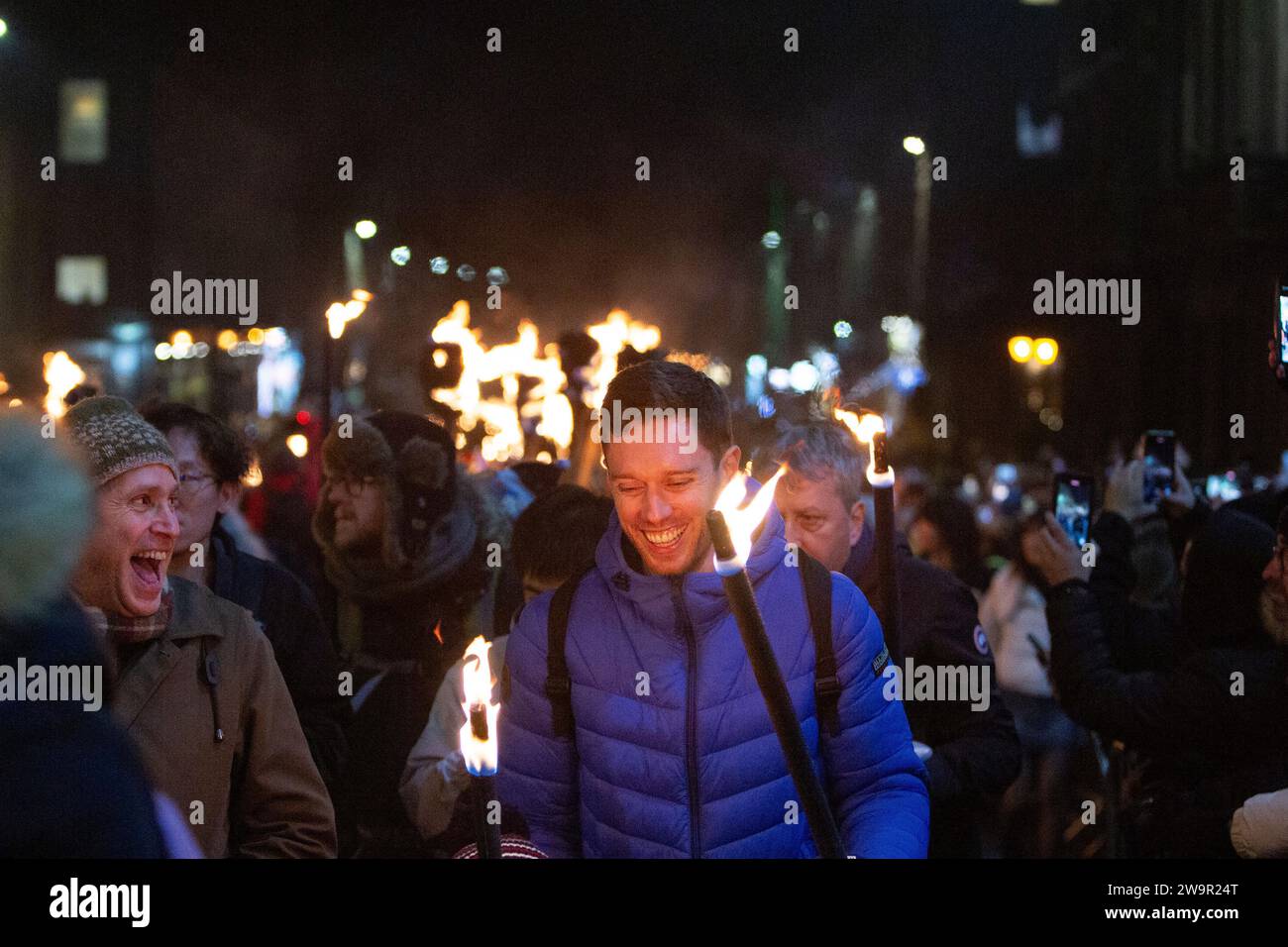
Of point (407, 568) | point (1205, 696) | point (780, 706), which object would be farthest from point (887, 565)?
point (407, 568)

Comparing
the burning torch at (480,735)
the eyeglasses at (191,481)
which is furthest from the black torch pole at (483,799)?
the eyeglasses at (191,481)

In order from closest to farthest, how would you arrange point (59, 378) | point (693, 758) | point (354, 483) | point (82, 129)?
point (693, 758)
point (354, 483)
point (59, 378)
point (82, 129)

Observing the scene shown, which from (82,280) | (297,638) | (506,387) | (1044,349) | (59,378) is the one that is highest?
(82,280)

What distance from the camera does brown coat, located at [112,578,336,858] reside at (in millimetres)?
3123

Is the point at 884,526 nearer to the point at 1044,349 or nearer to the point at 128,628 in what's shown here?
the point at 128,628

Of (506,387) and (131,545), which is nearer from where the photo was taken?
(131,545)

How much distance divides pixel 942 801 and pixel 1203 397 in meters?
20.7

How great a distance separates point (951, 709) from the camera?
443cm

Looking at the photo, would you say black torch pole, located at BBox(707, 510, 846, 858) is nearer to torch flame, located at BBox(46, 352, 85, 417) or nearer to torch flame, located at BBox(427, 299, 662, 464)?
torch flame, located at BBox(46, 352, 85, 417)

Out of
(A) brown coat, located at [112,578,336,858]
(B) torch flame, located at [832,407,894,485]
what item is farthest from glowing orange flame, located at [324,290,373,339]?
(A) brown coat, located at [112,578,336,858]

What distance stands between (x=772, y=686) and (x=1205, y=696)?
258 centimetres

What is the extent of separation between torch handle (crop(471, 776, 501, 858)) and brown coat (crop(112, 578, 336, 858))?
0.90 meters

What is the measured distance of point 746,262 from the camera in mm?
35844
